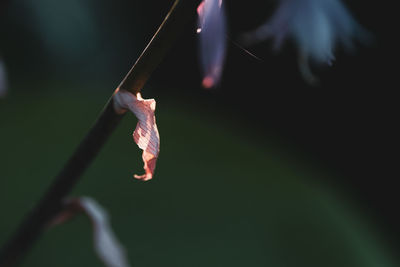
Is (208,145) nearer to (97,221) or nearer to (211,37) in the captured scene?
(97,221)

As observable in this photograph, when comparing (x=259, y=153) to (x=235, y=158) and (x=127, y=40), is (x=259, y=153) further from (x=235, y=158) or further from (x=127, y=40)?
(x=127, y=40)

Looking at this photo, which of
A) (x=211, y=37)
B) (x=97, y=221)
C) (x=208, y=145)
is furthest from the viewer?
(x=208, y=145)

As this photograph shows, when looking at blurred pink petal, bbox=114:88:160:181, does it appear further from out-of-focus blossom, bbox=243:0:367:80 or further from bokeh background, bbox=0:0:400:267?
bokeh background, bbox=0:0:400:267

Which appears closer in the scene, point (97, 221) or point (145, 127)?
point (145, 127)

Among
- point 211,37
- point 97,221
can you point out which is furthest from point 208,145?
point 211,37

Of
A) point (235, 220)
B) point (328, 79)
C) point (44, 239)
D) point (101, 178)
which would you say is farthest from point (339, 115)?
point (44, 239)

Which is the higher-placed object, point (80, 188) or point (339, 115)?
point (339, 115)
